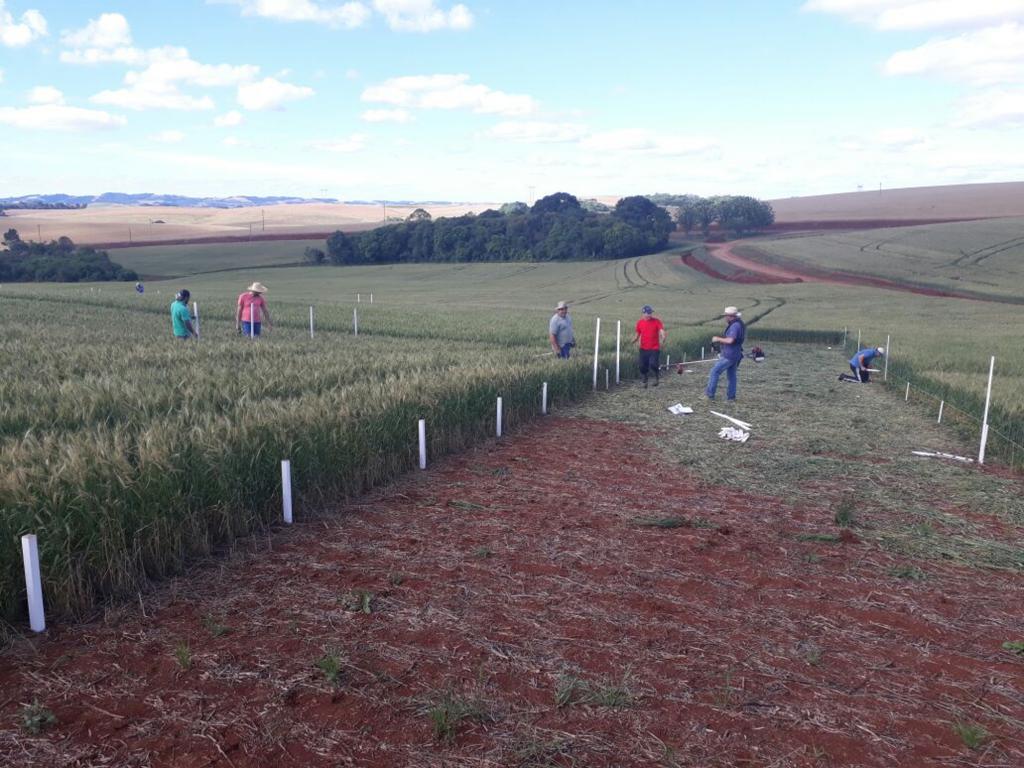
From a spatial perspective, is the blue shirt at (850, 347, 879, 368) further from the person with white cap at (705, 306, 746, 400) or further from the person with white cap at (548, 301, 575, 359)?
the person with white cap at (548, 301, 575, 359)

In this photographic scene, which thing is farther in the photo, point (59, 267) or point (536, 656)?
point (59, 267)

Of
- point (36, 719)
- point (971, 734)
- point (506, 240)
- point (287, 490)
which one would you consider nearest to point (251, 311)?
point (287, 490)

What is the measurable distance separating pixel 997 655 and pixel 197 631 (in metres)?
5.16

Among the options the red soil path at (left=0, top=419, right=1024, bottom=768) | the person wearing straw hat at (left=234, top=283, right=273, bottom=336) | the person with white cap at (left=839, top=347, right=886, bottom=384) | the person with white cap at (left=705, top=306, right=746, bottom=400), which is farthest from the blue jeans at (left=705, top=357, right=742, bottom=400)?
the person wearing straw hat at (left=234, top=283, right=273, bottom=336)

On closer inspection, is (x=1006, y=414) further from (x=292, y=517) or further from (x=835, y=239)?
(x=835, y=239)

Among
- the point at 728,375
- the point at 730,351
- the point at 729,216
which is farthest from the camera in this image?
the point at 729,216

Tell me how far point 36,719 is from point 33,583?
118 centimetres

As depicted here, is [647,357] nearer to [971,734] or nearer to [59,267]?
[971,734]

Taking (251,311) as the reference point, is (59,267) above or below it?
below

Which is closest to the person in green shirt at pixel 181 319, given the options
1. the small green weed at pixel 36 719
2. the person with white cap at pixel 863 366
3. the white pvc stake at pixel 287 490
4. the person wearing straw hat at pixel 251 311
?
the person wearing straw hat at pixel 251 311

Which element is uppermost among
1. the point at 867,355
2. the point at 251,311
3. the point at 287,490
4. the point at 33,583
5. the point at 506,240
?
the point at 506,240

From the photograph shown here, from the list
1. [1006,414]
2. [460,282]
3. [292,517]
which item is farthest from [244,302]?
[460,282]

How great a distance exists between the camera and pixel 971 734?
4.13m

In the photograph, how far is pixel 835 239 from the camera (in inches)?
3086
